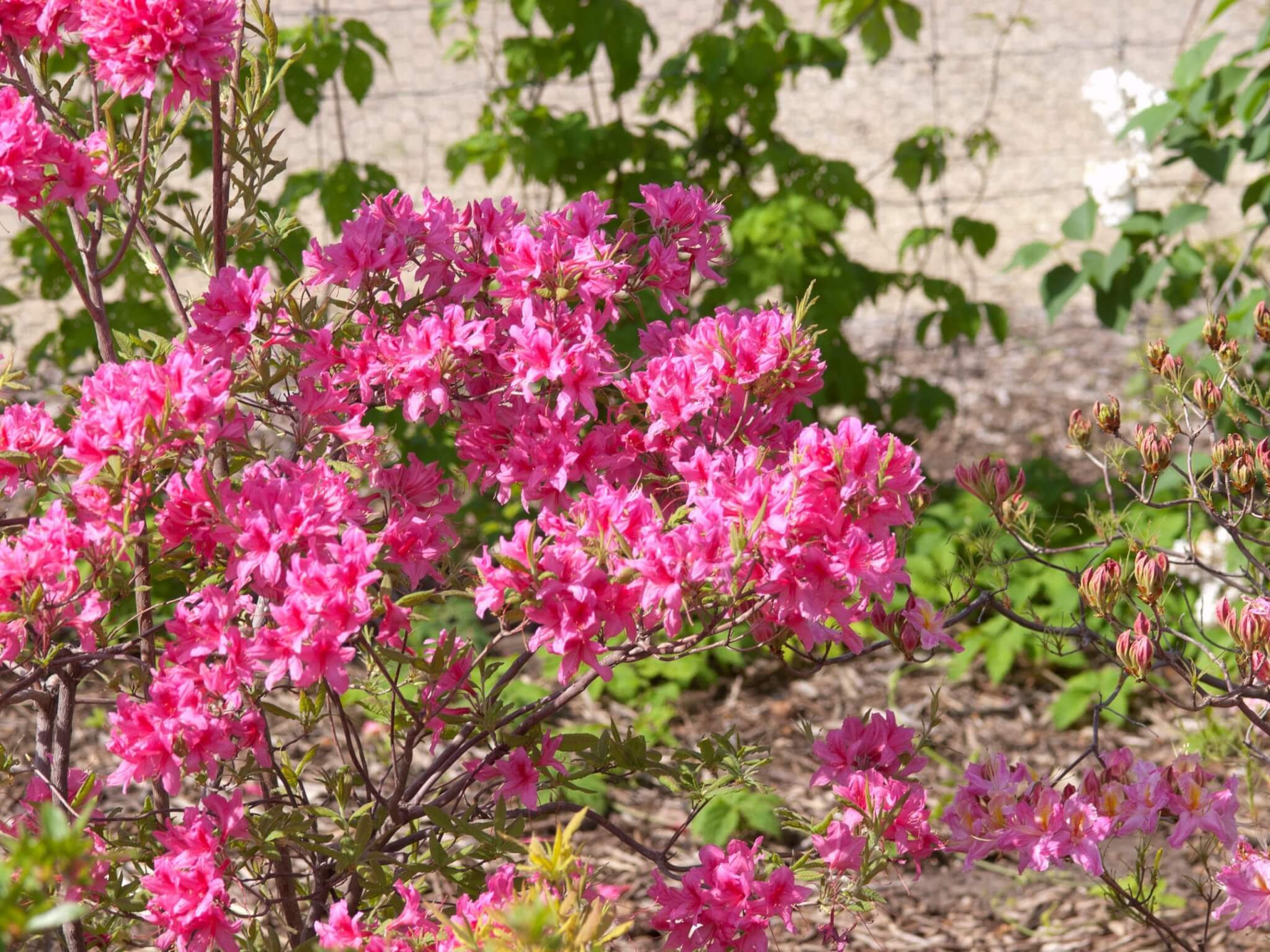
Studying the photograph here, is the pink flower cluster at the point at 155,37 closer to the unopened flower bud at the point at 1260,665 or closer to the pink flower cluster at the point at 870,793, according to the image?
the pink flower cluster at the point at 870,793

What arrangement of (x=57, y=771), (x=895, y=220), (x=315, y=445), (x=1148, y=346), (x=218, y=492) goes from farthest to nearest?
(x=895, y=220), (x=1148, y=346), (x=57, y=771), (x=315, y=445), (x=218, y=492)

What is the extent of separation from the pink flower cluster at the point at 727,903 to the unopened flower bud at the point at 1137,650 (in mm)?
442

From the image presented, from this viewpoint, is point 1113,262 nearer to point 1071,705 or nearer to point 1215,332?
point 1071,705

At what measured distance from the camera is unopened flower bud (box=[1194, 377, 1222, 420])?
1.64m

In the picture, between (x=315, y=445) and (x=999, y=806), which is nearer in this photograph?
(x=315, y=445)

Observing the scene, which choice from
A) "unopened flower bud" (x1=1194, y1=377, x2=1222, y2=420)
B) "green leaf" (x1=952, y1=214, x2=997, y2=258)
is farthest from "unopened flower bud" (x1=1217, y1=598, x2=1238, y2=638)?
"green leaf" (x1=952, y1=214, x2=997, y2=258)

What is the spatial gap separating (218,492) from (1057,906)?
6.98ft

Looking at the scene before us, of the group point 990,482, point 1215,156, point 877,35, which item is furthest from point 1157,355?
point 877,35

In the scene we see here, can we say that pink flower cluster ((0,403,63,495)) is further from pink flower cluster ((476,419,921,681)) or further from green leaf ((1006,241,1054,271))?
green leaf ((1006,241,1054,271))

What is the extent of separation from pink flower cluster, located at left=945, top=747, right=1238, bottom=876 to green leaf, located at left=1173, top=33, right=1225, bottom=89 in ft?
8.17

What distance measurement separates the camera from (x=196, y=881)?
140 cm

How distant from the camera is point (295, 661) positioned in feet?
4.10

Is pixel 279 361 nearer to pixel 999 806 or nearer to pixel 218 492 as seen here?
pixel 218 492

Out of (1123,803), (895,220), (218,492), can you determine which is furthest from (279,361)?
(895,220)
